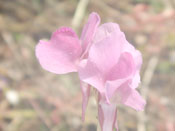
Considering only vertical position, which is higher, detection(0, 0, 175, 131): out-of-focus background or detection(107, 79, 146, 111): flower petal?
detection(107, 79, 146, 111): flower petal

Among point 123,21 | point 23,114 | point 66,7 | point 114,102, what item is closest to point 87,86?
point 114,102

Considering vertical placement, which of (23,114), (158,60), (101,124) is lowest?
(23,114)

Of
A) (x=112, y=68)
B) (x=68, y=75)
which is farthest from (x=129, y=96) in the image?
(x=68, y=75)

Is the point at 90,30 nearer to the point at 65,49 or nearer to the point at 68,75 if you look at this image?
the point at 65,49

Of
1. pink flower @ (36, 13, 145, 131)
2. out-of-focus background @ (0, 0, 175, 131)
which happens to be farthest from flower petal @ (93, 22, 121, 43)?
out-of-focus background @ (0, 0, 175, 131)

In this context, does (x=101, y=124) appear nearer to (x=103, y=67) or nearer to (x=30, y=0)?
(x=103, y=67)

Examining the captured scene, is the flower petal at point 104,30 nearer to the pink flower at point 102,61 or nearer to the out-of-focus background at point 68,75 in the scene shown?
the pink flower at point 102,61

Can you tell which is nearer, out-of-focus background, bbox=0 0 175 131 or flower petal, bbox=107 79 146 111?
flower petal, bbox=107 79 146 111

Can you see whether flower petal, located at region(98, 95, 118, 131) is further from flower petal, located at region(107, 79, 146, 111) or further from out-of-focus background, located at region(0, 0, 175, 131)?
out-of-focus background, located at region(0, 0, 175, 131)
